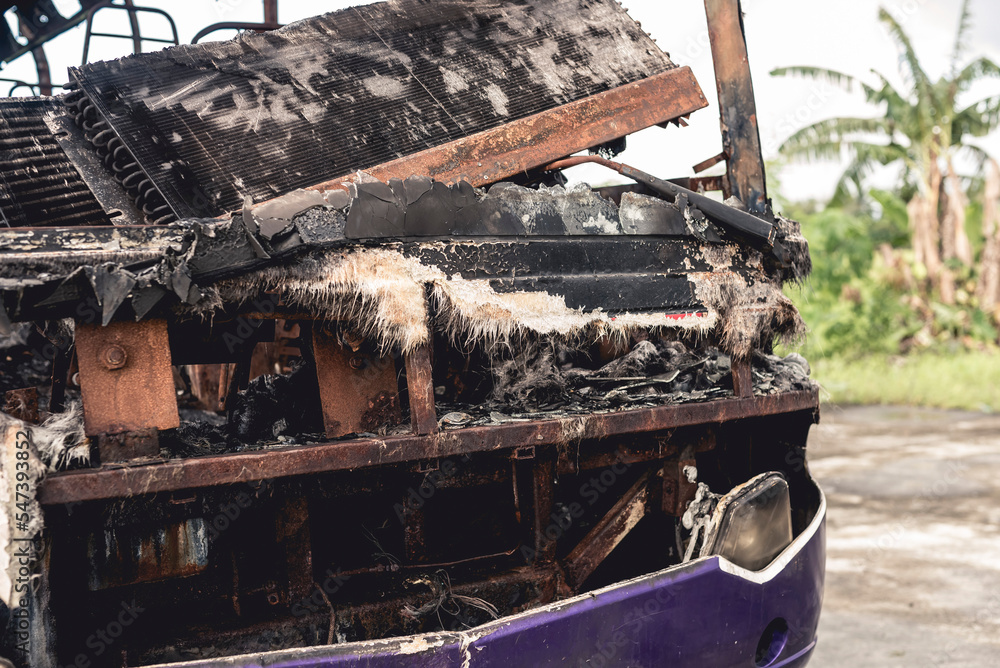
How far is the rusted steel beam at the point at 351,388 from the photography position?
2.29 m

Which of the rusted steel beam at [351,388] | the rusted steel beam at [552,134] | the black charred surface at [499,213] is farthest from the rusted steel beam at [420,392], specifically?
the rusted steel beam at [552,134]

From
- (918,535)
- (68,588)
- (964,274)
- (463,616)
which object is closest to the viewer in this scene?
(68,588)

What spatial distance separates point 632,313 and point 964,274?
15.0 metres

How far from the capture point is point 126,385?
1.95 metres

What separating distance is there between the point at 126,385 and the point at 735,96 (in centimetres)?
243

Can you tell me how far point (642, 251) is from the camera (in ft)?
8.36

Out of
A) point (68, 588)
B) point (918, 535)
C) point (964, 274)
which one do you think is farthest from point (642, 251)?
point (964, 274)

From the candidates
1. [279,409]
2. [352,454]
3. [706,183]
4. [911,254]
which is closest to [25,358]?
[279,409]

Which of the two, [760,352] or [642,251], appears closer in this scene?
[642,251]

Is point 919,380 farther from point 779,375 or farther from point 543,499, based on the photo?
point 543,499

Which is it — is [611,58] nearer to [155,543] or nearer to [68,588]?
[155,543]

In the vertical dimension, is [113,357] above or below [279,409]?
above

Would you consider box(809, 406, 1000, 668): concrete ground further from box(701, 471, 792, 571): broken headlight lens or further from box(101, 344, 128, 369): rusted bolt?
box(101, 344, 128, 369): rusted bolt

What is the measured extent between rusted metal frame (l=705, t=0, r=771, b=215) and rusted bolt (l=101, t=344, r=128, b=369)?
2.26 m
